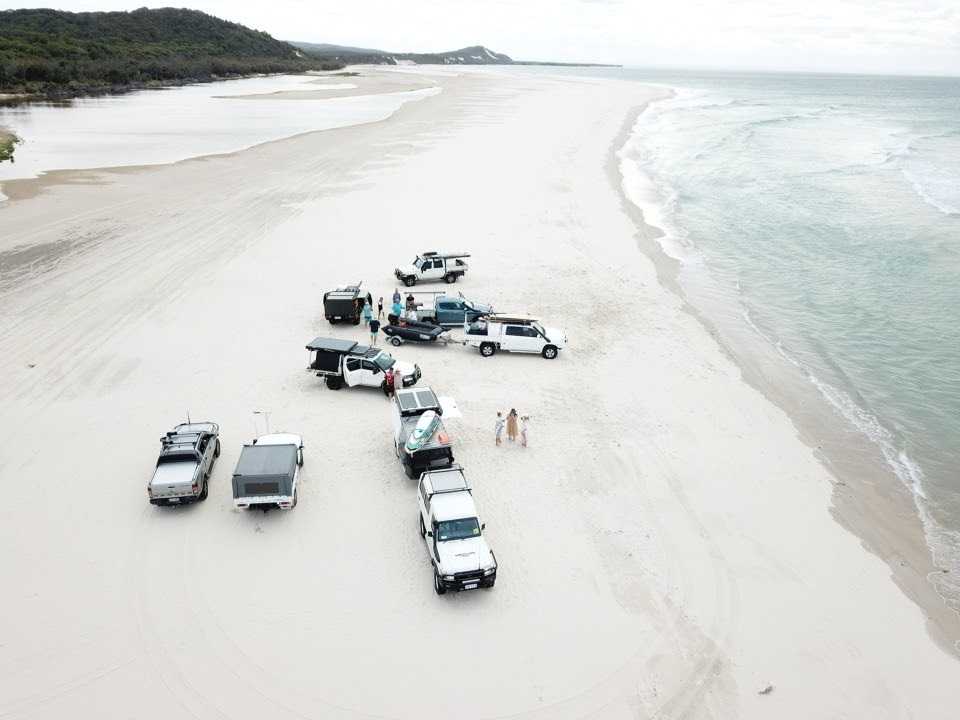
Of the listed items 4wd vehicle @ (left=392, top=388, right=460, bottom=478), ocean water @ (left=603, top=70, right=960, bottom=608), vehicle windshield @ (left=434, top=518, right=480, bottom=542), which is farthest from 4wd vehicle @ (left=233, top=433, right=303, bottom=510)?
ocean water @ (left=603, top=70, right=960, bottom=608)

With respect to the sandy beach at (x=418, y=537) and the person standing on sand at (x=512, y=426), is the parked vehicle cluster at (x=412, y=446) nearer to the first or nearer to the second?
the sandy beach at (x=418, y=537)

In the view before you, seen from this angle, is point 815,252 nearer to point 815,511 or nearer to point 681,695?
point 815,511

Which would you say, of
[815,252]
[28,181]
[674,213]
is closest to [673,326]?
[815,252]

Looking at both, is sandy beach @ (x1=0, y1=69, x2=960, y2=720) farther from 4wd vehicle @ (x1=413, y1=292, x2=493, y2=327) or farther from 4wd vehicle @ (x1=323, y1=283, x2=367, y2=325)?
4wd vehicle @ (x1=413, y1=292, x2=493, y2=327)

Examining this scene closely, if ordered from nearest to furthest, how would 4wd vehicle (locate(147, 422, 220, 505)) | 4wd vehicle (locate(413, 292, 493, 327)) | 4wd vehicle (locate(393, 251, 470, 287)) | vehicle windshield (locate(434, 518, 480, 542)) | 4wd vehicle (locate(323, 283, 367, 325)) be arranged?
vehicle windshield (locate(434, 518, 480, 542)) → 4wd vehicle (locate(147, 422, 220, 505)) → 4wd vehicle (locate(323, 283, 367, 325)) → 4wd vehicle (locate(413, 292, 493, 327)) → 4wd vehicle (locate(393, 251, 470, 287))

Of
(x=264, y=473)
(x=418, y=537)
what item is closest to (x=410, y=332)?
(x=264, y=473)

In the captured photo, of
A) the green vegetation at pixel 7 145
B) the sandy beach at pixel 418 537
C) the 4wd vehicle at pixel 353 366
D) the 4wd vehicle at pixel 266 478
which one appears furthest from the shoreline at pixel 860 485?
the green vegetation at pixel 7 145

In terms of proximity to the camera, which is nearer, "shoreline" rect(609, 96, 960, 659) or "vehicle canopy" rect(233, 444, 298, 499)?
"shoreline" rect(609, 96, 960, 659)
